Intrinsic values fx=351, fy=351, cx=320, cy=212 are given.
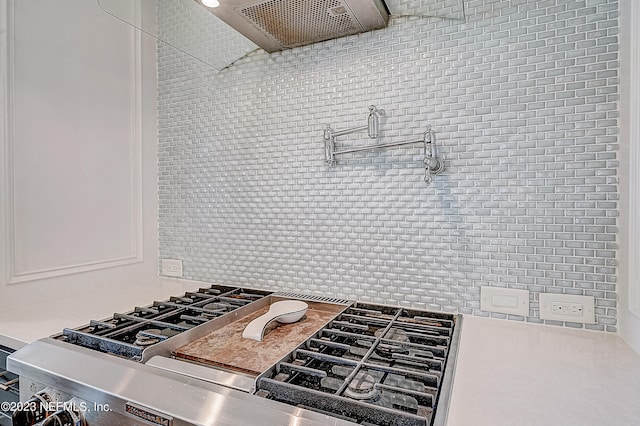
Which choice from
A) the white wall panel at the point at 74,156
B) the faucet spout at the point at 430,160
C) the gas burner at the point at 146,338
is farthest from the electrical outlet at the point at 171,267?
the faucet spout at the point at 430,160

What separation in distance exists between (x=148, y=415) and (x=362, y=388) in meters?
0.45

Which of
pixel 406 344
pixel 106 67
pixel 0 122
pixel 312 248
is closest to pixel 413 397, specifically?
pixel 406 344

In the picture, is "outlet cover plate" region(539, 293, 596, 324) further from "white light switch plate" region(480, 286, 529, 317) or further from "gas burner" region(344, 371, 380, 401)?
"gas burner" region(344, 371, 380, 401)

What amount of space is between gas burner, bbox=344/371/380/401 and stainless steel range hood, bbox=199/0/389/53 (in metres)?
1.09

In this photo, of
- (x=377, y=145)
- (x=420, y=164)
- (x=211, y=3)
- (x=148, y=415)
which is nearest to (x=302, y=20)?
(x=211, y=3)

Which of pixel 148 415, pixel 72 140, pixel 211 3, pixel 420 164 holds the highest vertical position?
pixel 211 3

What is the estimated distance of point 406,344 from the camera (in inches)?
37.0

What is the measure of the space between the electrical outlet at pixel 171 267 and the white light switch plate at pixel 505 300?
1.41 m

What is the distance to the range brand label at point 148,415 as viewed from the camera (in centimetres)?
70

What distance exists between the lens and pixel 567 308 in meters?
1.09

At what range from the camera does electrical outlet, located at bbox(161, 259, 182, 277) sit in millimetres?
1807

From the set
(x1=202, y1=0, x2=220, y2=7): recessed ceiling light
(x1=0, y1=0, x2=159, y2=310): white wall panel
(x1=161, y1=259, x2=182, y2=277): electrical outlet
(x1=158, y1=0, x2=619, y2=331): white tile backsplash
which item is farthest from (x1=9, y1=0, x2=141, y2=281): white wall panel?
(x1=202, y1=0, x2=220, y2=7): recessed ceiling light

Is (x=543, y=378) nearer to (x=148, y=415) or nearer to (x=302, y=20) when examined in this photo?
(x=148, y=415)

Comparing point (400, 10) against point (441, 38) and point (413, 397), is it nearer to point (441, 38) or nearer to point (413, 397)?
point (441, 38)
